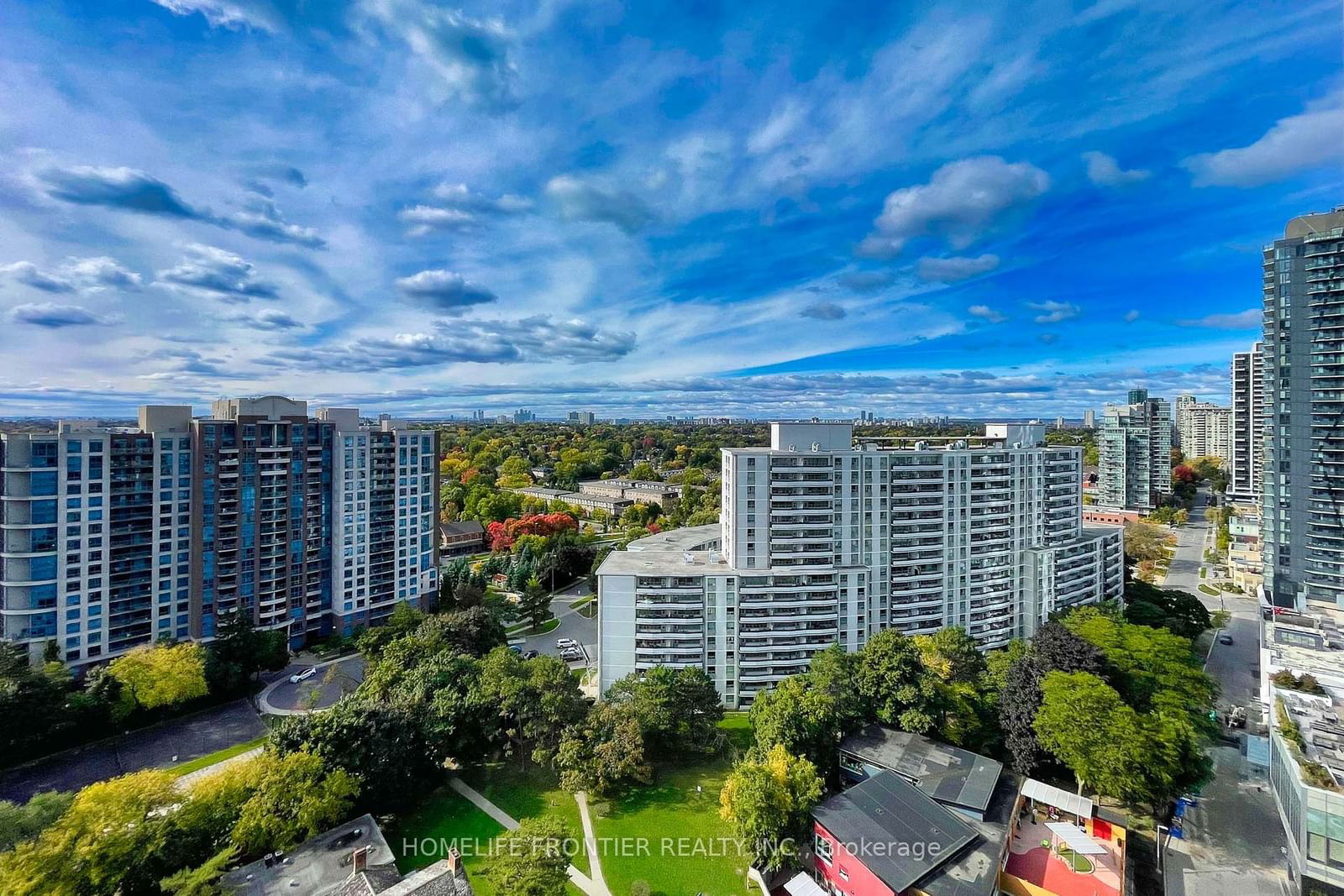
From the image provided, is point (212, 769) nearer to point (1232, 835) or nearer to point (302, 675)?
point (302, 675)

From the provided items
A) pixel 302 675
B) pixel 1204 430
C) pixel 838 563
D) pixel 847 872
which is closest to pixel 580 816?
pixel 847 872

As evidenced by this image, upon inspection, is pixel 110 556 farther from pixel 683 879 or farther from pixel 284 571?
pixel 683 879

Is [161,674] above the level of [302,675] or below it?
above

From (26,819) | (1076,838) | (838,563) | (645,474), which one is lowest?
(1076,838)

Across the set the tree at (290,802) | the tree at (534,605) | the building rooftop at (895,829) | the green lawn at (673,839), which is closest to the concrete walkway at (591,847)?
the green lawn at (673,839)

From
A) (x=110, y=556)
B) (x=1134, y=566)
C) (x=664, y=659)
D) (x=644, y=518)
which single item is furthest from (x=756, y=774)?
(x=1134, y=566)
